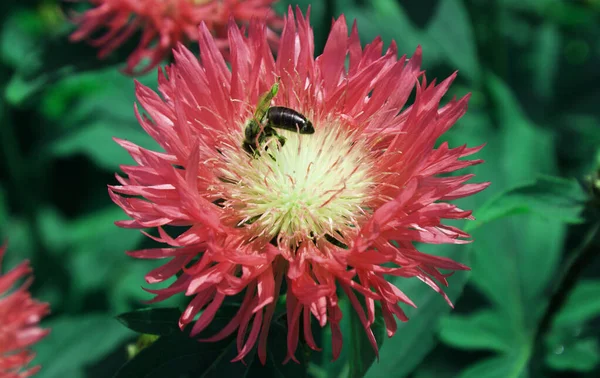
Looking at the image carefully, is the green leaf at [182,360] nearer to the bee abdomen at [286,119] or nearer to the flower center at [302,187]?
the flower center at [302,187]

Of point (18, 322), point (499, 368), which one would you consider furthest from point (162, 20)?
point (499, 368)

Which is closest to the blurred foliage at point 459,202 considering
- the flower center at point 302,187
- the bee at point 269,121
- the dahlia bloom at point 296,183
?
the dahlia bloom at point 296,183

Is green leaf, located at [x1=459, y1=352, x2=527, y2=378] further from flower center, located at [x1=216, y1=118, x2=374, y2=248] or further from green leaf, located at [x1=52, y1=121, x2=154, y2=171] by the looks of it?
green leaf, located at [x1=52, y1=121, x2=154, y2=171]

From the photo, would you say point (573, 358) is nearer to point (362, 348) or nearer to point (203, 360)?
point (362, 348)

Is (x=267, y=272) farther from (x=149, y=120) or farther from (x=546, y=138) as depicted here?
(x=546, y=138)

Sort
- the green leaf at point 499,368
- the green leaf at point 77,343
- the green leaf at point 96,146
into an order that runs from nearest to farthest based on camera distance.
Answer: the green leaf at point 499,368 → the green leaf at point 77,343 → the green leaf at point 96,146

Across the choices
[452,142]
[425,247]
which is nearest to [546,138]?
[452,142]
